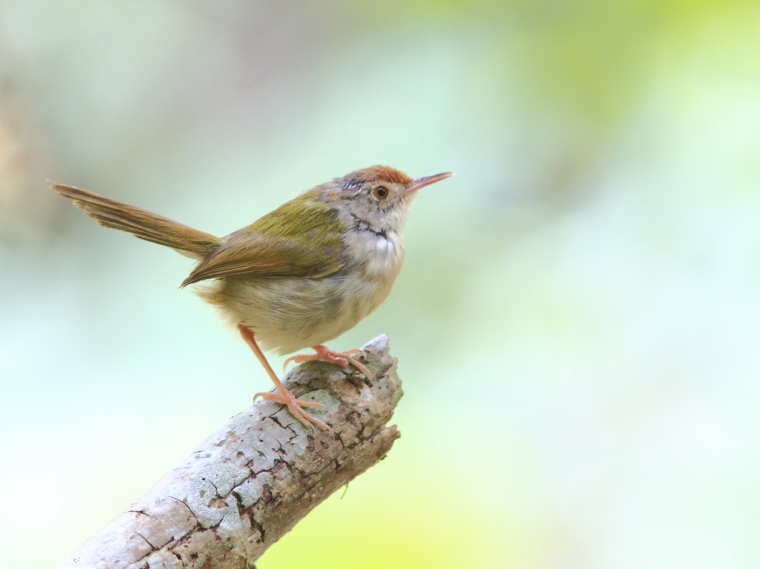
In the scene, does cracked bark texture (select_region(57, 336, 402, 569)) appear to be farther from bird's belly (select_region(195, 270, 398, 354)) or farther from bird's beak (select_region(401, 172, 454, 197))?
bird's beak (select_region(401, 172, 454, 197))

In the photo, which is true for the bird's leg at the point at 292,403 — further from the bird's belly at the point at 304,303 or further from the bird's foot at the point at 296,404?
the bird's belly at the point at 304,303

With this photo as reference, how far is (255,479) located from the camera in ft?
6.95

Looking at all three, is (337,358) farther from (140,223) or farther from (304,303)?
(140,223)

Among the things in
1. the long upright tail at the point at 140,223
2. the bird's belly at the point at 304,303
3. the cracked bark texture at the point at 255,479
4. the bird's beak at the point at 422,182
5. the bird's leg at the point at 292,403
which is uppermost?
the long upright tail at the point at 140,223

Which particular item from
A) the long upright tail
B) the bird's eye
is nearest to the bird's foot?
the long upright tail

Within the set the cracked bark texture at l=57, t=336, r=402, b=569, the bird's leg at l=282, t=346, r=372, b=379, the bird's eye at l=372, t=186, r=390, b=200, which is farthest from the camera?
the bird's eye at l=372, t=186, r=390, b=200

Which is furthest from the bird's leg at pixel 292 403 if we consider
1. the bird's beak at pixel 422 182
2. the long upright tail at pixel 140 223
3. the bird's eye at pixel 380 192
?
the bird's beak at pixel 422 182

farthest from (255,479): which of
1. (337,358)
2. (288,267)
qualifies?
(288,267)

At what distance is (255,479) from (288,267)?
32.5 inches

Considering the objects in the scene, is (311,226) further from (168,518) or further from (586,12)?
(586,12)

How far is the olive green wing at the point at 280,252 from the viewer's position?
2.57m

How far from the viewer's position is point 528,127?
417 centimetres

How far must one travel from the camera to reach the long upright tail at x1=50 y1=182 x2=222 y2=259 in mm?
2568

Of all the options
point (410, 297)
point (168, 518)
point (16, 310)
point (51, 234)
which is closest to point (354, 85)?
point (410, 297)
